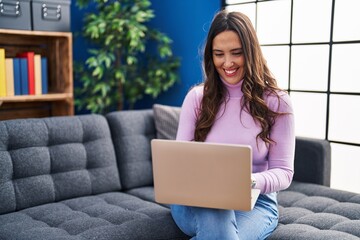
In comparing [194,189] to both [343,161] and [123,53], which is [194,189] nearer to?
[343,161]

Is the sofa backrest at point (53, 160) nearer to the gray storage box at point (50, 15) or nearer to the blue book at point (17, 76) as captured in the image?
the blue book at point (17, 76)

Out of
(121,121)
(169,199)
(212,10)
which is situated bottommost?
(169,199)

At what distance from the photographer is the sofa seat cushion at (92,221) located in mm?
1727

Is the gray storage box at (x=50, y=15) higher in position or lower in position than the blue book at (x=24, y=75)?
higher

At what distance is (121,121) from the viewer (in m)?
2.45

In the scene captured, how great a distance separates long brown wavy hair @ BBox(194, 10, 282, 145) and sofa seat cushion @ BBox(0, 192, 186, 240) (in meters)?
0.42

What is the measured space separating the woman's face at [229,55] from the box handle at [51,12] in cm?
144

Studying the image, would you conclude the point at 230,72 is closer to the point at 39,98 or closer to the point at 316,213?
the point at 316,213

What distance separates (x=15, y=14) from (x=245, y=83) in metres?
1.63

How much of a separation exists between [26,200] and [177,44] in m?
1.88

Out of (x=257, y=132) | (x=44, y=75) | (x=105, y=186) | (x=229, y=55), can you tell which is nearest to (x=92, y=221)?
(x=105, y=186)

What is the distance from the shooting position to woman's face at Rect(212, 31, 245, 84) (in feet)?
5.92

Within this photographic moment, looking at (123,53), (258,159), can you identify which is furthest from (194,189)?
(123,53)

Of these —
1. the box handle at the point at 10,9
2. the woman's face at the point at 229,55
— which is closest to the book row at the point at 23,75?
the box handle at the point at 10,9
